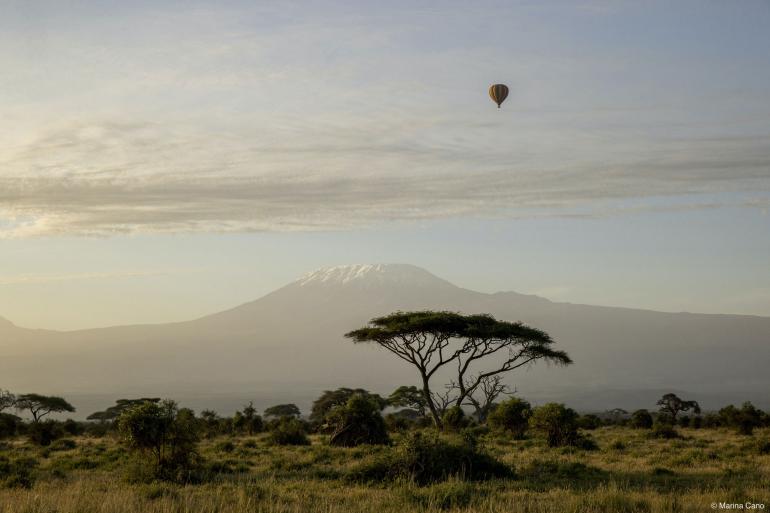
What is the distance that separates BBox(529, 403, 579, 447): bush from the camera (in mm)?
32594

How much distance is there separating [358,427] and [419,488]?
1740 centimetres

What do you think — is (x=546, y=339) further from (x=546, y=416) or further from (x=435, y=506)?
(x=435, y=506)

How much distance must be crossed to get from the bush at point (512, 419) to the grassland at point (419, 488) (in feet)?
28.3

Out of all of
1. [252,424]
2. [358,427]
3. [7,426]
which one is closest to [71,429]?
[7,426]

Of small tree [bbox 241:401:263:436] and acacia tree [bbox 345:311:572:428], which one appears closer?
acacia tree [bbox 345:311:572:428]

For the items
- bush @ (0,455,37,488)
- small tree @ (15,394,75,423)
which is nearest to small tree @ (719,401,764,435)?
bush @ (0,455,37,488)

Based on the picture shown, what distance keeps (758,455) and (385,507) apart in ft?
62.6

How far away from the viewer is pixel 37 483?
20219 mm

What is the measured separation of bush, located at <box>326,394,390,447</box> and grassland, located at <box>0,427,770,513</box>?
10.3 feet

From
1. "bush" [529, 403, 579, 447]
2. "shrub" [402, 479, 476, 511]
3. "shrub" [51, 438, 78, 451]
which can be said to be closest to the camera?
"shrub" [402, 479, 476, 511]

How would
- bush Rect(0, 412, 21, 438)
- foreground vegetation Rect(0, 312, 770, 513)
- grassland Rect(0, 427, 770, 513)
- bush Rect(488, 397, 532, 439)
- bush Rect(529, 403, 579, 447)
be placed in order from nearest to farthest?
grassland Rect(0, 427, 770, 513) → foreground vegetation Rect(0, 312, 770, 513) → bush Rect(529, 403, 579, 447) → bush Rect(488, 397, 532, 439) → bush Rect(0, 412, 21, 438)

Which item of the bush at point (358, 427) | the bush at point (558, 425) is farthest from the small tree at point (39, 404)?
the bush at point (558, 425)

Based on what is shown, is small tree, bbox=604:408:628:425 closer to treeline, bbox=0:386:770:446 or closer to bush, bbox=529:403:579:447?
treeline, bbox=0:386:770:446

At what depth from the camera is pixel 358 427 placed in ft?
113
